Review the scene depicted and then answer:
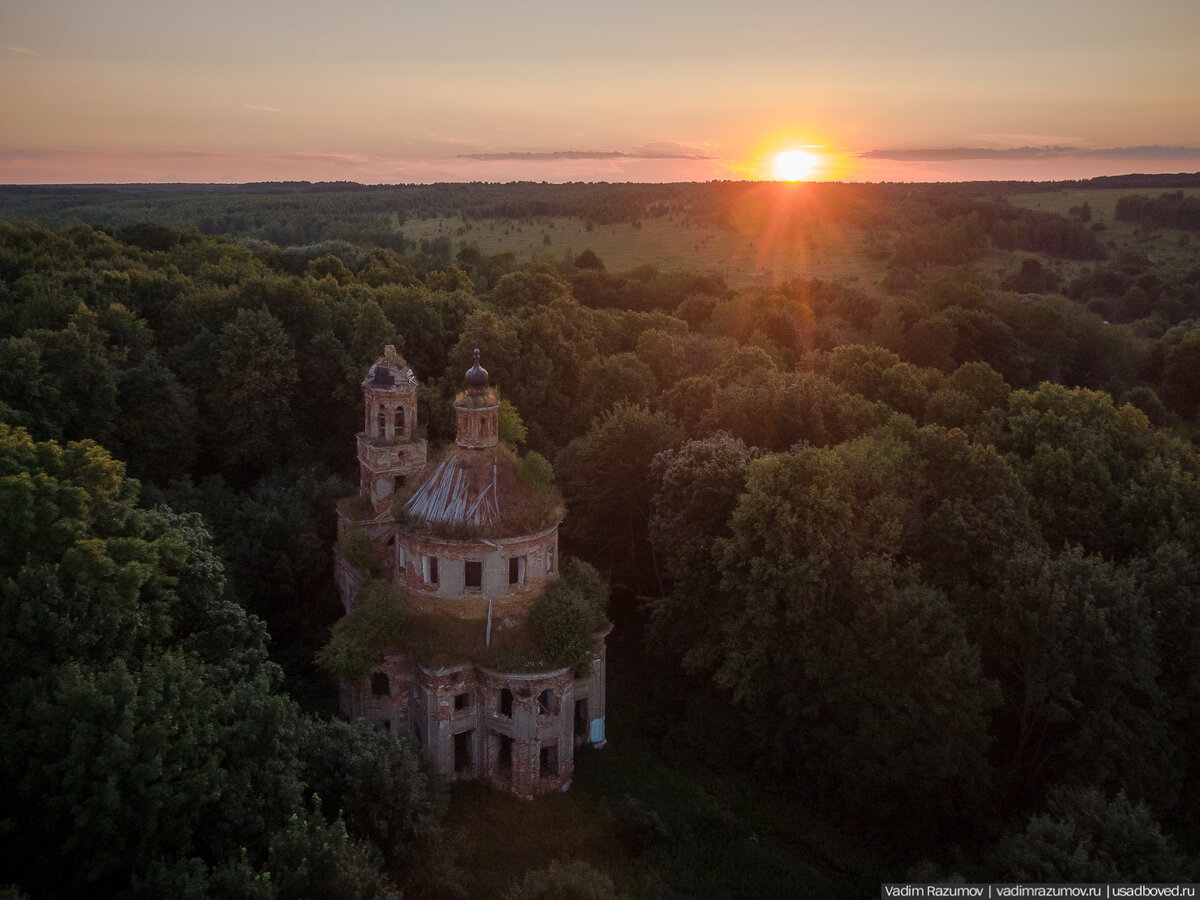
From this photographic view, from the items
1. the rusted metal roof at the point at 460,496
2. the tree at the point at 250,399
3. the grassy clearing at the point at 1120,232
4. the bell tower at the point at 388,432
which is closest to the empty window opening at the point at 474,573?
the rusted metal roof at the point at 460,496

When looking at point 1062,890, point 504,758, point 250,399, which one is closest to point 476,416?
point 504,758

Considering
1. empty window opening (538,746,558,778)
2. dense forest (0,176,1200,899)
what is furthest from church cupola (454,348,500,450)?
empty window opening (538,746,558,778)

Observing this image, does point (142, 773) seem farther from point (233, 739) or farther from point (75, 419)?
point (75, 419)

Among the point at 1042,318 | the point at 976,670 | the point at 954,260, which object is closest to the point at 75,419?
the point at 976,670

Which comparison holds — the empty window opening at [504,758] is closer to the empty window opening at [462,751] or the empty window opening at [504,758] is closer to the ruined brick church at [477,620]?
the ruined brick church at [477,620]

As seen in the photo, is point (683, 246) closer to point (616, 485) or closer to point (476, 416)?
point (616, 485)
